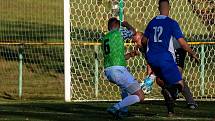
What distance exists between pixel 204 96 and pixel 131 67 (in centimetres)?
201

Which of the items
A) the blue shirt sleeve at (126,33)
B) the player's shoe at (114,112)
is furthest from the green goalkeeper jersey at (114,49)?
the blue shirt sleeve at (126,33)

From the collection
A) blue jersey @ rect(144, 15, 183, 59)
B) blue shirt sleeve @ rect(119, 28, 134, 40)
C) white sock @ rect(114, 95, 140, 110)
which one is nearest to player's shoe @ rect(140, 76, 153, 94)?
blue shirt sleeve @ rect(119, 28, 134, 40)

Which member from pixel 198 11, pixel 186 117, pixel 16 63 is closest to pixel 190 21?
pixel 198 11

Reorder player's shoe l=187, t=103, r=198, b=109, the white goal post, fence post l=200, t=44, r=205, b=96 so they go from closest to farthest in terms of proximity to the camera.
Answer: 1. player's shoe l=187, t=103, r=198, b=109
2. the white goal post
3. fence post l=200, t=44, r=205, b=96

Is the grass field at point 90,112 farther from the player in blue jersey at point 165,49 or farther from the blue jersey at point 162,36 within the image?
the blue jersey at point 162,36

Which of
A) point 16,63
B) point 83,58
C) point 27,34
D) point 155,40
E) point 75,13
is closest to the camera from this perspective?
point 155,40

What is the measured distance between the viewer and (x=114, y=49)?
37.3 feet

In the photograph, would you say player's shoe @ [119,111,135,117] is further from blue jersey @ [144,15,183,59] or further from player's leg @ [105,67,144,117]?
blue jersey @ [144,15,183,59]

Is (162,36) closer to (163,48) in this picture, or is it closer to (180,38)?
(163,48)

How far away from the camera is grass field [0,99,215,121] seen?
11617mm

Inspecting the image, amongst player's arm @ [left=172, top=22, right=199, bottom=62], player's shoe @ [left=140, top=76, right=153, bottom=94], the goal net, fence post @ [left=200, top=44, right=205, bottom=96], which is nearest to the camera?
player's arm @ [left=172, top=22, right=199, bottom=62]

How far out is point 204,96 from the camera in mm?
16406

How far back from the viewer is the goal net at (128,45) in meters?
16.1

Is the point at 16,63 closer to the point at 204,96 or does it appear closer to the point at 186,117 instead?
the point at 204,96
